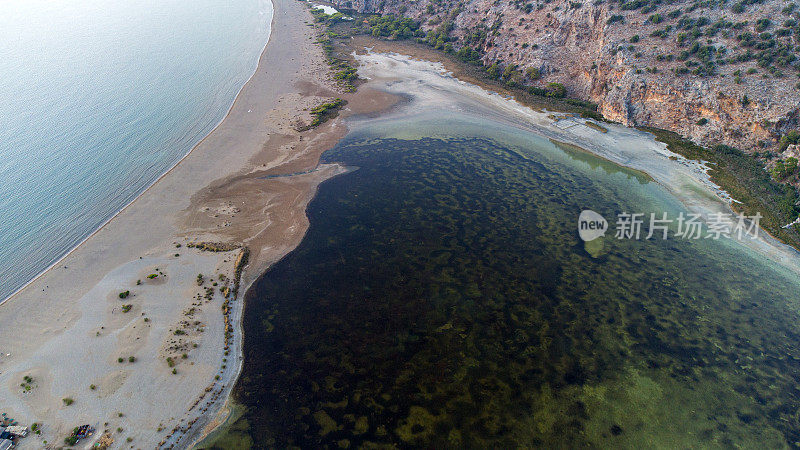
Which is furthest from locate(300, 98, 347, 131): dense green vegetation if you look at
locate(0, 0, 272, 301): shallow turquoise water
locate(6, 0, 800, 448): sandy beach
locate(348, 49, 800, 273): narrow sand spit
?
locate(0, 0, 272, 301): shallow turquoise water

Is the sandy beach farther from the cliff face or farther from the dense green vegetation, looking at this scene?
the cliff face

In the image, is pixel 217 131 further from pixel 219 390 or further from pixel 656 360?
pixel 656 360

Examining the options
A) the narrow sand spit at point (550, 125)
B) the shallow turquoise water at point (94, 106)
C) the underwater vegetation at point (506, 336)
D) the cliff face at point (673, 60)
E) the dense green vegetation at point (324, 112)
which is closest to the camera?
the underwater vegetation at point (506, 336)

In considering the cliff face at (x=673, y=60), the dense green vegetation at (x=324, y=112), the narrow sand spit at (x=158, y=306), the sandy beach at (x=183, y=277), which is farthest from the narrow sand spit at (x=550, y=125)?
the narrow sand spit at (x=158, y=306)

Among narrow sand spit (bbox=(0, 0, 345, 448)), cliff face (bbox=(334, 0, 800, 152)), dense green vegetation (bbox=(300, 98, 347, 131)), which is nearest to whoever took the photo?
narrow sand spit (bbox=(0, 0, 345, 448))

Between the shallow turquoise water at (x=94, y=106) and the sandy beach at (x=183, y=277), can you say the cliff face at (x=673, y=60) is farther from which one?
the shallow turquoise water at (x=94, y=106)

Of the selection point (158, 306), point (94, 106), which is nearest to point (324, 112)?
point (94, 106)

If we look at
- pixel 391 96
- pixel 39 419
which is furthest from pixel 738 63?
pixel 39 419
